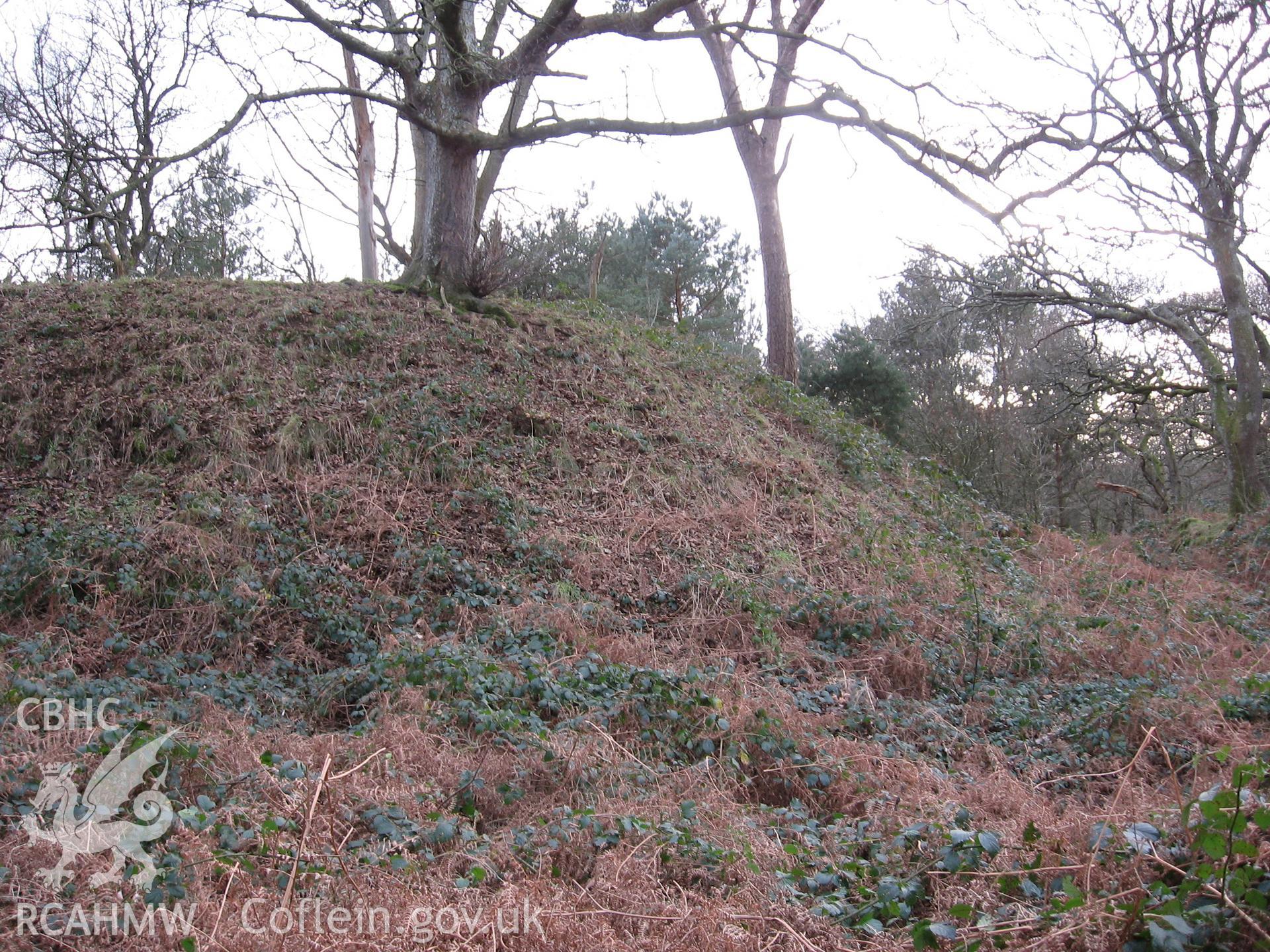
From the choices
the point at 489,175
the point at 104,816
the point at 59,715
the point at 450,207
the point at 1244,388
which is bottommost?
the point at 104,816

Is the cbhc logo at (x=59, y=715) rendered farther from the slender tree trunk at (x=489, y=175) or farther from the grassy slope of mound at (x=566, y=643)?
the slender tree trunk at (x=489, y=175)

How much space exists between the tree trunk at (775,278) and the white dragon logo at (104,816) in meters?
11.9

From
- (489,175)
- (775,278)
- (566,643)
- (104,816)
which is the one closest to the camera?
(104,816)

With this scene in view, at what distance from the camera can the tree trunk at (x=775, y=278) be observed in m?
14.2

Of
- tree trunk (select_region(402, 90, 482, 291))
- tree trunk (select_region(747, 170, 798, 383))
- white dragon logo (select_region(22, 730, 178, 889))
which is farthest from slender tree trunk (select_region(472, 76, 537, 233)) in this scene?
white dragon logo (select_region(22, 730, 178, 889))

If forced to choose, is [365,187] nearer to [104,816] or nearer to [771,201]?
[771,201]

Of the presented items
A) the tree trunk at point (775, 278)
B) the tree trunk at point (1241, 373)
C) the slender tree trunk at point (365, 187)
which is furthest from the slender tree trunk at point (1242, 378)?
the slender tree trunk at point (365, 187)

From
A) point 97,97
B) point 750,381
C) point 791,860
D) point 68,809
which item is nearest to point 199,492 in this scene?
point 68,809

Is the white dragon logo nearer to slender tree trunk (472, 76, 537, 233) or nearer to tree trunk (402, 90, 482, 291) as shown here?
tree trunk (402, 90, 482, 291)

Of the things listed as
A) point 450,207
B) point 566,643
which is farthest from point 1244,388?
point 566,643

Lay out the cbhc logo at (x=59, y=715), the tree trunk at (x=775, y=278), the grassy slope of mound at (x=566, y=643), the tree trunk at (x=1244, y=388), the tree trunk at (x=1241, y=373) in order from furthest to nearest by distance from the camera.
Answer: the tree trunk at (x=775, y=278), the tree trunk at (x=1244, y=388), the tree trunk at (x=1241, y=373), the cbhc logo at (x=59, y=715), the grassy slope of mound at (x=566, y=643)

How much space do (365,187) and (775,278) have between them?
24.0 feet

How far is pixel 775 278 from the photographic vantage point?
47.5 feet

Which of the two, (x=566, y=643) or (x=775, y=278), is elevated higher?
(x=775, y=278)
